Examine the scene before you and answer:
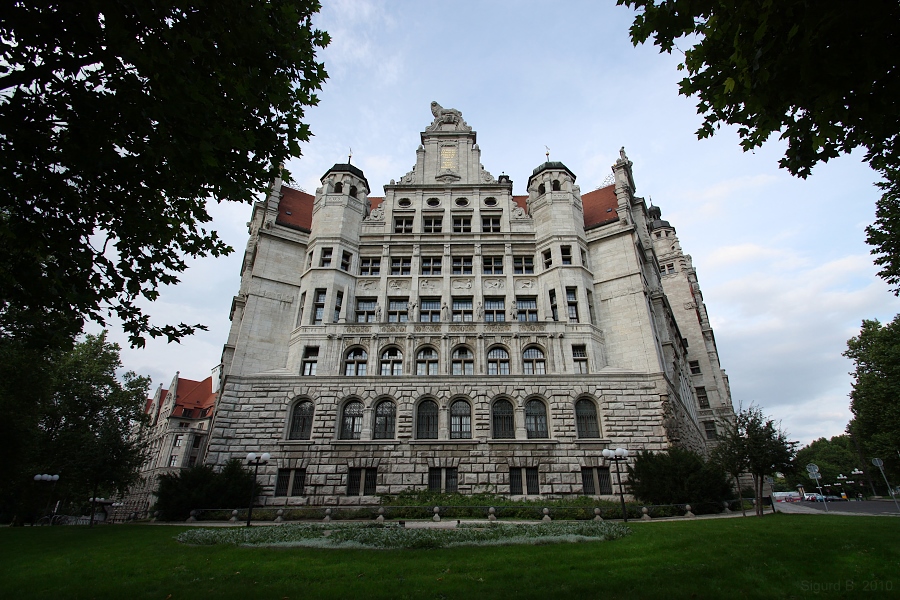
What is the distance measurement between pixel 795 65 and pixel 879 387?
122ft

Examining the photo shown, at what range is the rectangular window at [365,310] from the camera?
33469 millimetres

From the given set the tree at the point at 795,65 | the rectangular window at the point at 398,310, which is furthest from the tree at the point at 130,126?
the rectangular window at the point at 398,310

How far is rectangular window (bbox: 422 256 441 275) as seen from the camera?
116 feet

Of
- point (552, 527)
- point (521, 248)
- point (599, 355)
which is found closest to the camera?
point (552, 527)

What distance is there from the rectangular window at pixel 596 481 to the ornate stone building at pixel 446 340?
77 millimetres

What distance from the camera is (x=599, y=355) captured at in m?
31.2

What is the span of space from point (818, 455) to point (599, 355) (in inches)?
3024

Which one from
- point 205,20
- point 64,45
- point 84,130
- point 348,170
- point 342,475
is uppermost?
point 348,170

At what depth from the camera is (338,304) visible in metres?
33.3

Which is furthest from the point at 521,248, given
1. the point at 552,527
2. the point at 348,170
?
the point at 552,527

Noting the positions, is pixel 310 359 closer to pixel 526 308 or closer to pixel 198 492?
pixel 198 492

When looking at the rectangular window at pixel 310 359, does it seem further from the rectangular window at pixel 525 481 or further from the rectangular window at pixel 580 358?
the rectangular window at pixel 580 358

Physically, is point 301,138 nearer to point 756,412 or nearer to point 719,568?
point 719,568

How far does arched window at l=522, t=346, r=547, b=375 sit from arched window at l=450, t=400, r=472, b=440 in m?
4.80
